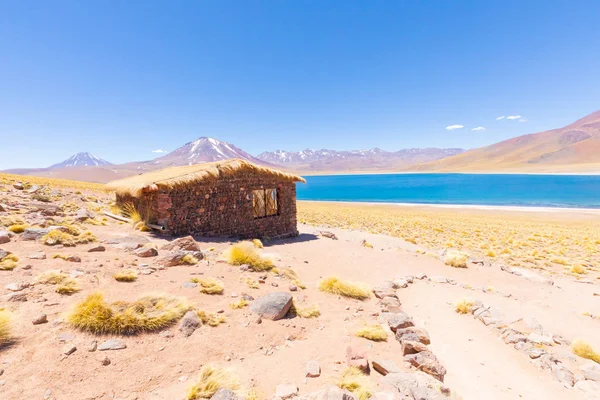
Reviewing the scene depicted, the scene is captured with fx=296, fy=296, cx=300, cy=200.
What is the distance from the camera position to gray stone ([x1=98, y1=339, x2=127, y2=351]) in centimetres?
411

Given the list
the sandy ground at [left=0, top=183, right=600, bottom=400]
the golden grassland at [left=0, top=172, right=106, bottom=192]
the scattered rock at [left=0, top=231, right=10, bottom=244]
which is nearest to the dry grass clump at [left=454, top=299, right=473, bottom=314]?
the sandy ground at [left=0, top=183, right=600, bottom=400]

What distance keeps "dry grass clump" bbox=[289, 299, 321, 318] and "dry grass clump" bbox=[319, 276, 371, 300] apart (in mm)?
1246

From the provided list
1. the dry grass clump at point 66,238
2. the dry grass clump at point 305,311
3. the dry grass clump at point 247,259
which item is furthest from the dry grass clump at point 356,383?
the dry grass clump at point 66,238

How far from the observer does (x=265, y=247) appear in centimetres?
1238

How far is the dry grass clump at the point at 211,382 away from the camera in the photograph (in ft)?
11.4

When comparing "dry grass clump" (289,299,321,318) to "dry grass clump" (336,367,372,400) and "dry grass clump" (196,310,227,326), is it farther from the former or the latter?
"dry grass clump" (336,367,372,400)

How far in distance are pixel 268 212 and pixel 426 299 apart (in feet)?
28.4

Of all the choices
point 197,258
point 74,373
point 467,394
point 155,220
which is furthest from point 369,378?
point 155,220

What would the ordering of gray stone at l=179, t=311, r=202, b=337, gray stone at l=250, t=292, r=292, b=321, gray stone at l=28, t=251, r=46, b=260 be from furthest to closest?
gray stone at l=28, t=251, r=46, b=260
gray stone at l=250, t=292, r=292, b=321
gray stone at l=179, t=311, r=202, b=337

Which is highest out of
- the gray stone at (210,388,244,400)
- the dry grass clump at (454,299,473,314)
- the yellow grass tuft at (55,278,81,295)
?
the yellow grass tuft at (55,278,81,295)

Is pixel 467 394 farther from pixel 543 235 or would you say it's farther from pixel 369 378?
pixel 543 235

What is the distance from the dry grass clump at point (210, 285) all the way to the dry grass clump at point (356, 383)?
10.5 feet

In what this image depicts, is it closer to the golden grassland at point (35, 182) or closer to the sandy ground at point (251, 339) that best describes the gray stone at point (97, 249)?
the sandy ground at point (251, 339)

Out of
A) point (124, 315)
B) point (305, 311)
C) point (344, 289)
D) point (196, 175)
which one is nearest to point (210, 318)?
point (124, 315)
